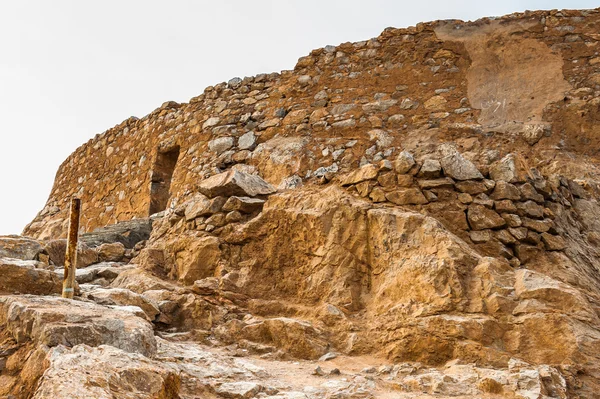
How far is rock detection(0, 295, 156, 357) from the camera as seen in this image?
2.67 meters

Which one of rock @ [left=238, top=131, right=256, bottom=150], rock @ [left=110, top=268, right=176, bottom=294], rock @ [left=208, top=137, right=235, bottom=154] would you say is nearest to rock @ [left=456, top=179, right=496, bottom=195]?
rock @ [left=110, top=268, right=176, bottom=294]

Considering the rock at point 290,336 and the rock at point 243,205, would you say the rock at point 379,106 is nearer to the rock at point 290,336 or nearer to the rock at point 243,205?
the rock at point 243,205

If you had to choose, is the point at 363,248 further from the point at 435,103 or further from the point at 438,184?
the point at 435,103

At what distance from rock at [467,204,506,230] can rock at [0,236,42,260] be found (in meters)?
3.83

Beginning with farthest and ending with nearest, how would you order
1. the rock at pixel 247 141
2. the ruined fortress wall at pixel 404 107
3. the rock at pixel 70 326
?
the rock at pixel 247 141, the ruined fortress wall at pixel 404 107, the rock at pixel 70 326

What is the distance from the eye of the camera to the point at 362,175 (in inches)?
200

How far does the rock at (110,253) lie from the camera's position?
5.62 m

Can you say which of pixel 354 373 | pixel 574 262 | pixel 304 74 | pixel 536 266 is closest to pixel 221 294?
pixel 354 373

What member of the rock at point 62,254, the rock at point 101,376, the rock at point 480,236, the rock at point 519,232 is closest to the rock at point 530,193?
the rock at point 519,232

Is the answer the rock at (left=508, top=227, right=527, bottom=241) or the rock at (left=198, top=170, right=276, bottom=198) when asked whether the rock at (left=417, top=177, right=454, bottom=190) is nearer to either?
the rock at (left=508, top=227, right=527, bottom=241)

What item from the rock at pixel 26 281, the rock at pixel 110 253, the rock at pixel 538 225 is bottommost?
the rock at pixel 26 281

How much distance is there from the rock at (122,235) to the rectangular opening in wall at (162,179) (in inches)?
49.4

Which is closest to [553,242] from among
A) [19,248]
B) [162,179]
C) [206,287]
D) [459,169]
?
[459,169]

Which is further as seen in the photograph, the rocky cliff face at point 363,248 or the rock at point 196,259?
the rock at point 196,259
